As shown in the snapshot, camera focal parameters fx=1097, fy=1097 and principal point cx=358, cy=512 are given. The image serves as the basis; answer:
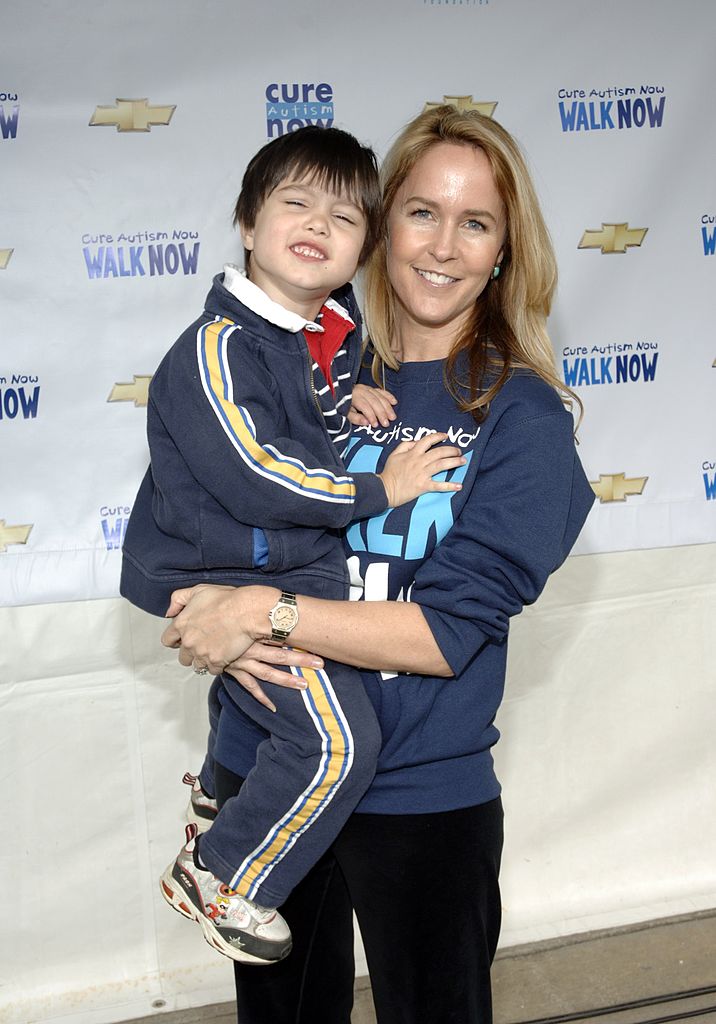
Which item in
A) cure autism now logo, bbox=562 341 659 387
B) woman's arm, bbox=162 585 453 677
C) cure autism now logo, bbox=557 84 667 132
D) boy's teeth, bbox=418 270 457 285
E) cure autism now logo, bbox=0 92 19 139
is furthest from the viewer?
cure autism now logo, bbox=562 341 659 387

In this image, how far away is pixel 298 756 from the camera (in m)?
1.56

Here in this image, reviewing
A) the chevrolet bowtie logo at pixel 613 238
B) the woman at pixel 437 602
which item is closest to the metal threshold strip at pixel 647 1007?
the woman at pixel 437 602

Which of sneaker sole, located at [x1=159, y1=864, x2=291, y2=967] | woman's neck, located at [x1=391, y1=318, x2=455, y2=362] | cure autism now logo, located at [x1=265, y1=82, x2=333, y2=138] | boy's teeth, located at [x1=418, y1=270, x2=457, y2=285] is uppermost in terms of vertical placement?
cure autism now logo, located at [x1=265, y1=82, x2=333, y2=138]

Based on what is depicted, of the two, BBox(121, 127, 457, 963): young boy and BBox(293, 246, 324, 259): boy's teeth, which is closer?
BBox(121, 127, 457, 963): young boy

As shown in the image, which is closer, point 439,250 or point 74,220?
point 439,250

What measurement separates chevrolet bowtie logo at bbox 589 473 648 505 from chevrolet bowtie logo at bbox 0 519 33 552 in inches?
56.4

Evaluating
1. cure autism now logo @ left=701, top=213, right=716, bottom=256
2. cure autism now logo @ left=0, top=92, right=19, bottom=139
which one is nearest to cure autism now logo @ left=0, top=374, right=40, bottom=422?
cure autism now logo @ left=0, top=92, right=19, bottom=139

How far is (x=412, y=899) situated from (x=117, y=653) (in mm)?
1341

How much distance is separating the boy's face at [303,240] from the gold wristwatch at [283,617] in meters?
0.48

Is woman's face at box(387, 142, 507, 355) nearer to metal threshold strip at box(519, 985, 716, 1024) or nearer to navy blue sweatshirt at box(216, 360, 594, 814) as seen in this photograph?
navy blue sweatshirt at box(216, 360, 594, 814)

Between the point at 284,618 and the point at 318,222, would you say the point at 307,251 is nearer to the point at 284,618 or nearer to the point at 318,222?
the point at 318,222

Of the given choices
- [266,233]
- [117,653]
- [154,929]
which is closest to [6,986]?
[154,929]

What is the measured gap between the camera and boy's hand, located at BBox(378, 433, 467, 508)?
1.55 metres

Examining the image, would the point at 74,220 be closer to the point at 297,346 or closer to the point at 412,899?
the point at 297,346
